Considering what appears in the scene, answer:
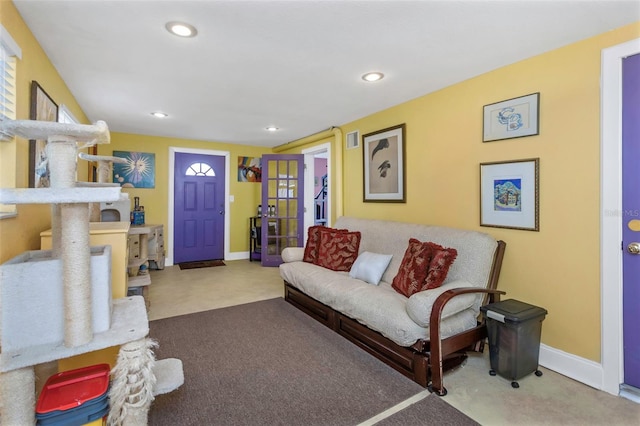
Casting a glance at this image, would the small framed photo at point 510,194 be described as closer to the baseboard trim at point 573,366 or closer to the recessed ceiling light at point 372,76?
the baseboard trim at point 573,366

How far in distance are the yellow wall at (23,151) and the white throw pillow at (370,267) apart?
2.38 m

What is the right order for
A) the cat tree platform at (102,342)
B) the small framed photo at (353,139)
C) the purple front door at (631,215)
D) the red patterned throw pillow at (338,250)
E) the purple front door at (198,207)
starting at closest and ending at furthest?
the cat tree platform at (102,342) < the purple front door at (631,215) < the red patterned throw pillow at (338,250) < the small framed photo at (353,139) < the purple front door at (198,207)

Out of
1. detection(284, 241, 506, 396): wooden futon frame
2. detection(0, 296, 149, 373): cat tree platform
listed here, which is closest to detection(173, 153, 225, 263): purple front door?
detection(284, 241, 506, 396): wooden futon frame

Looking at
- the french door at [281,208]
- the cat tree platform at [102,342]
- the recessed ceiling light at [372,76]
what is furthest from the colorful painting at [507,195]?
the french door at [281,208]

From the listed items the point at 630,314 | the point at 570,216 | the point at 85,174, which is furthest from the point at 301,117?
the point at 630,314

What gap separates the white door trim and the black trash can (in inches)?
13.4

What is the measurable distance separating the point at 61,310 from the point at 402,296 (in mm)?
2019

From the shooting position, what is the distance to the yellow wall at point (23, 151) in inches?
64.1

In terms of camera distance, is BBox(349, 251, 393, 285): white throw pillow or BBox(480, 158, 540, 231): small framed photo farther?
BBox(349, 251, 393, 285): white throw pillow

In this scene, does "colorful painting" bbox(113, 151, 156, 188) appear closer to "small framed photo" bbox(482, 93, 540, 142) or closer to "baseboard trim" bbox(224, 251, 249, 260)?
"baseboard trim" bbox(224, 251, 249, 260)

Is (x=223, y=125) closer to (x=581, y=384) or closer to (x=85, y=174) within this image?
(x=85, y=174)

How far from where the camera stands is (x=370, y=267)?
2828mm

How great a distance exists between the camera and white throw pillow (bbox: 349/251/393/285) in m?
2.78

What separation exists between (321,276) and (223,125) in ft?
8.86
